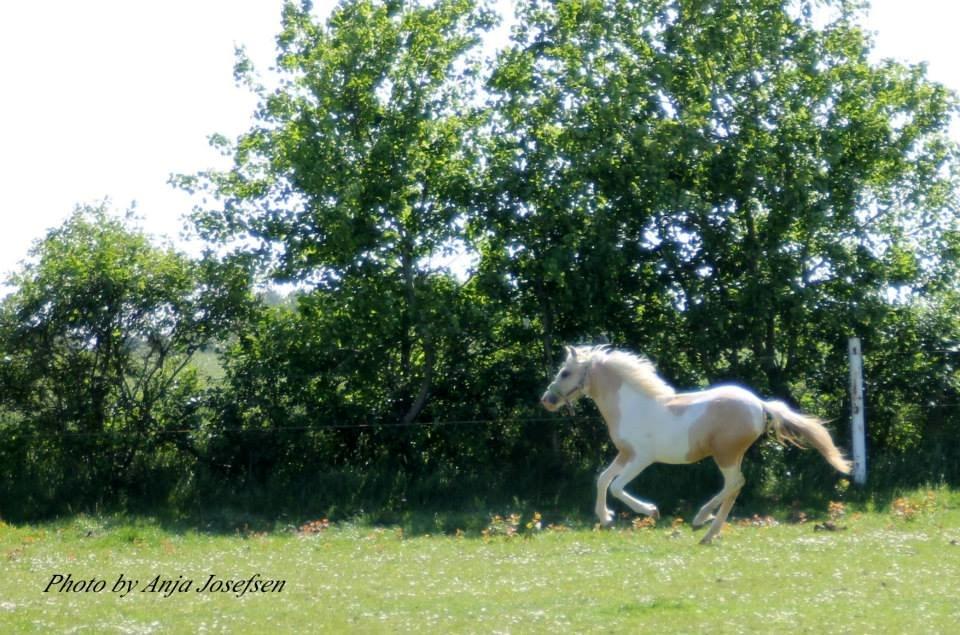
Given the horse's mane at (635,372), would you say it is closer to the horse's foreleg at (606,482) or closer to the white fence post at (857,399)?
the horse's foreleg at (606,482)

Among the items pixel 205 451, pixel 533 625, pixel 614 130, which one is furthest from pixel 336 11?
pixel 533 625

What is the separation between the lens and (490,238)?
1934cm

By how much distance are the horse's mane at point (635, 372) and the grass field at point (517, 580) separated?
5.18 feet

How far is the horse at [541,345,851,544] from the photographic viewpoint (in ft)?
42.0

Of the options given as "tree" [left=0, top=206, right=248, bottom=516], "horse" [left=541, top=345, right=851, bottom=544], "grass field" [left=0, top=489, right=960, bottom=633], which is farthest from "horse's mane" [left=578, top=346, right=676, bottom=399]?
"tree" [left=0, top=206, right=248, bottom=516]

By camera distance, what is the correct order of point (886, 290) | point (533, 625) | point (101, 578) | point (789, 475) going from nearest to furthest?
point (533, 625), point (101, 578), point (789, 475), point (886, 290)

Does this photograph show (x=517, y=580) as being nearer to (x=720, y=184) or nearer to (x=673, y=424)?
(x=673, y=424)

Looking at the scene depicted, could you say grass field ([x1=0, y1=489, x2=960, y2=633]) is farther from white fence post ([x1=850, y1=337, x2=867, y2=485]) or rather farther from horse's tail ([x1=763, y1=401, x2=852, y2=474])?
white fence post ([x1=850, y1=337, x2=867, y2=485])

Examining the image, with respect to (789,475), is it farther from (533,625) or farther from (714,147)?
(533,625)

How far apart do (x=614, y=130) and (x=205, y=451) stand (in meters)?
8.29

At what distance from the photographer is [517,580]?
10.0m

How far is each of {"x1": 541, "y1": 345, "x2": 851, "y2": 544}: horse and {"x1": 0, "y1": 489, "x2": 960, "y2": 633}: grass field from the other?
560 mm

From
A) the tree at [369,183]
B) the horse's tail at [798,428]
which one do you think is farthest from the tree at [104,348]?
the horse's tail at [798,428]

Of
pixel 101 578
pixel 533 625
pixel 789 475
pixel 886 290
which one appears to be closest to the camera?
pixel 533 625
